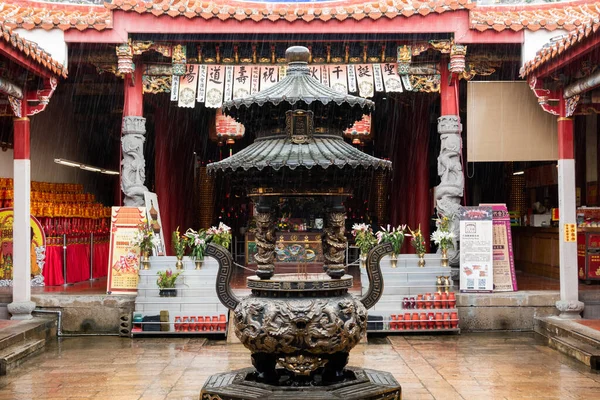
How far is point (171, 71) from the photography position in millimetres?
13578

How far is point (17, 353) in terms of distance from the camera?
9.95 meters

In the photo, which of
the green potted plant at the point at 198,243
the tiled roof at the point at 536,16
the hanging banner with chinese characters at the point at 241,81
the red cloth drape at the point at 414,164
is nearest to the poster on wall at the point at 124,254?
the green potted plant at the point at 198,243

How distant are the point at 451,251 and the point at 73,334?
6450 mm

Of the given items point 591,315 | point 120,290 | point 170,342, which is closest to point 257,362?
point 170,342

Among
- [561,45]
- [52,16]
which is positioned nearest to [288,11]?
[52,16]

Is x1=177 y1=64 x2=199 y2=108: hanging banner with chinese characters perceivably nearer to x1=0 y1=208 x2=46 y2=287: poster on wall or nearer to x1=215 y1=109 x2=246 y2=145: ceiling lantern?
x1=215 y1=109 x2=246 y2=145: ceiling lantern

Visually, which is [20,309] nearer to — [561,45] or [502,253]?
[502,253]

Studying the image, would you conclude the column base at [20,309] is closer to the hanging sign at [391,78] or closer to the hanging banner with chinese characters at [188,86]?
the hanging banner with chinese characters at [188,86]

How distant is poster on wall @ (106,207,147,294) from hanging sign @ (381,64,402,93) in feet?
15.9

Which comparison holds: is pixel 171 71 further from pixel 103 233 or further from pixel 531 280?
pixel 531 280

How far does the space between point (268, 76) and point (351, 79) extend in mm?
1484

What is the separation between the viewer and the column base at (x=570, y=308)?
11953mm

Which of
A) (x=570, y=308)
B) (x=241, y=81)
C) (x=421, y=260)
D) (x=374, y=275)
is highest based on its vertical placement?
(x=241, y=81)

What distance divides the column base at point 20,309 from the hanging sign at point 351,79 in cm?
643
